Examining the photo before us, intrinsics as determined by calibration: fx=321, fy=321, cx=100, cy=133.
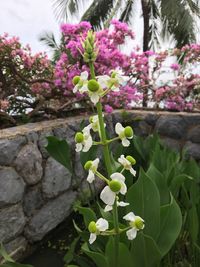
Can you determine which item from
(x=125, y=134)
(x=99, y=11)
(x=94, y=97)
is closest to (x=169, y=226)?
(x=125, y=134)

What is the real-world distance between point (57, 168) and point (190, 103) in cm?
258

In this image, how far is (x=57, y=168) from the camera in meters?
2.55

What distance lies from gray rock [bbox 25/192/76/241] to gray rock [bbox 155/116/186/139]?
152 centimetres

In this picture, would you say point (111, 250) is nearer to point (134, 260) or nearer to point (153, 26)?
point (134, 260)

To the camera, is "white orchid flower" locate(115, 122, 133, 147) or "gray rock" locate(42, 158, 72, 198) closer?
"white orchid flower" locate(115, 122, 133, 147)

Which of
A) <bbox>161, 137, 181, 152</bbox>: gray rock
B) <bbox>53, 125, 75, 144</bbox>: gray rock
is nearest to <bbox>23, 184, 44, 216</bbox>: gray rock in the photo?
<bbox>53, 125, 75, 144</bbox>: gray rock

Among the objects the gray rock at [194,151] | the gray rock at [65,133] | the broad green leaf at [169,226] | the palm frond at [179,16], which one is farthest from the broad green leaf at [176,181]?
the palm frond at [179,16]

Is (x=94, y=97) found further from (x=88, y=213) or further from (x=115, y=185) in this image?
(x=88, y=213)

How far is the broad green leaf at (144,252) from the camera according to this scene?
3.29ft

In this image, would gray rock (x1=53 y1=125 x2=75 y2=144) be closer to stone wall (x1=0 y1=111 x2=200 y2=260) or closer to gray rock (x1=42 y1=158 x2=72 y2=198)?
stone wall (x1=0 y1=111 x2=200 y2=260)

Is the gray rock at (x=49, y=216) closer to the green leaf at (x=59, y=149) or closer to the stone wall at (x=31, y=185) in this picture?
the stone wall at (x=31, y=185)

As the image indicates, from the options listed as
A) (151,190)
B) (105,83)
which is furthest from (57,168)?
(105,83)

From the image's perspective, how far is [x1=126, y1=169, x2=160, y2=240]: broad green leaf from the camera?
1083mm

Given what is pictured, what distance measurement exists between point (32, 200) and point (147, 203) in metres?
1.43
